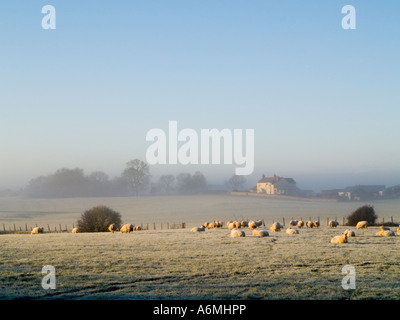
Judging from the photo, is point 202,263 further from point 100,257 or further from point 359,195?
point 359,195

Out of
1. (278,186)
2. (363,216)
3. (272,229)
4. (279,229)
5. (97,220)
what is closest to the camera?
(272,229)

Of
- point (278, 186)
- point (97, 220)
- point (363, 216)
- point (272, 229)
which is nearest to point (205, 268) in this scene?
point (272, 229)

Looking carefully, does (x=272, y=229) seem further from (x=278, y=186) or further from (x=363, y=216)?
(x=278, y=186)

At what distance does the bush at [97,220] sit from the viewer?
5766cm

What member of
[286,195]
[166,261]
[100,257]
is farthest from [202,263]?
[286,195]

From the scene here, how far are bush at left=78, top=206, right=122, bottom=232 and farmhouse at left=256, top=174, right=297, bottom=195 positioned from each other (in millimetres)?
87961

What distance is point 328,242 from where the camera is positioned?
3192cm

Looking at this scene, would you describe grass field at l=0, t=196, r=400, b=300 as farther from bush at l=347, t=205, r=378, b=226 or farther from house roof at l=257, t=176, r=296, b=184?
house roof at l=257, t=176, r=296, b=184

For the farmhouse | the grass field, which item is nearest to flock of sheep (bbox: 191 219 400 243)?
the grass field

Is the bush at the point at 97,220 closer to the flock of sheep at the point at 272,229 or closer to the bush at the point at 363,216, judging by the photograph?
the flock of sheep at the point at 272,229

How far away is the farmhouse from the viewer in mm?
141762

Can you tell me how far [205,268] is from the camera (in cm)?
2102

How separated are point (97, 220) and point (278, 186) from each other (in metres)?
93.4
